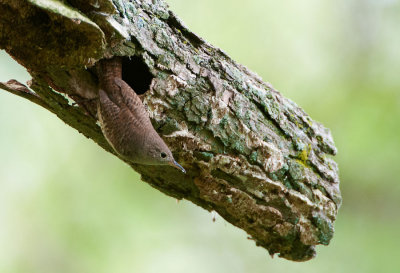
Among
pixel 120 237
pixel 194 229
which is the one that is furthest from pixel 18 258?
pixel 194 229

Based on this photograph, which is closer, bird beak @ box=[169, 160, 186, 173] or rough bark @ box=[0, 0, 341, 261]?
rough bark @ box=[0, 0, 341, 261]

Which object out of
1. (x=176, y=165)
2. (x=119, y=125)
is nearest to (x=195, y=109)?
(x=176, y=165)

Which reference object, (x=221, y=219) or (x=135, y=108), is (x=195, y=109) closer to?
(x=135, y=108)

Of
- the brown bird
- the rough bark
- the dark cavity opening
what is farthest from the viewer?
the dark cavity opening

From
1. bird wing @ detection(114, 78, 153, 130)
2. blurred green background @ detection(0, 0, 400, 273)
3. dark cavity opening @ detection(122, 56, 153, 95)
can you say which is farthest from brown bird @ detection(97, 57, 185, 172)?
blurred green background @ detection(0, 0, 400, 273)

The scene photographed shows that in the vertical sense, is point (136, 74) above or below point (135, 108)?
above

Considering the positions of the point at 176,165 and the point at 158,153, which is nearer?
the point at 158,153

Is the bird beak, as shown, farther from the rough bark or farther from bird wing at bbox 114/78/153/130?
bird wing at bbox 114/78/153/130

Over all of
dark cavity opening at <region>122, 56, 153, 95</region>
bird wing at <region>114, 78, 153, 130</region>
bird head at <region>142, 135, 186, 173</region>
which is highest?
dark cavity opening at <region>122, 56, 153, 95</region>
